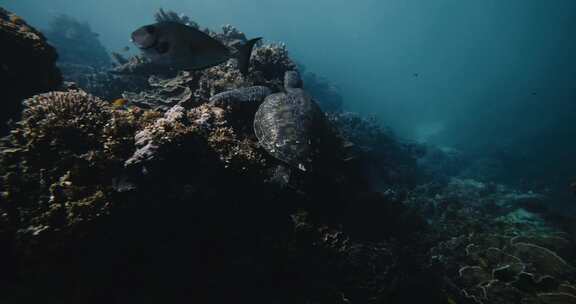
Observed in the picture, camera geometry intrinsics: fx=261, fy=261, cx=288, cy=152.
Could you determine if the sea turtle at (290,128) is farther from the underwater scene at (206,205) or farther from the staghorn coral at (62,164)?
the staghorn coral at (62,164)

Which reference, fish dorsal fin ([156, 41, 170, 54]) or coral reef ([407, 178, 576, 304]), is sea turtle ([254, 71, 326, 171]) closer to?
fish dorsal fin ([156, 41, 170, 54])

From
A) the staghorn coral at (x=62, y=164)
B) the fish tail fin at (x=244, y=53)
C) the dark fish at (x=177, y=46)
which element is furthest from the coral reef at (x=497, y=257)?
the staghorn coral at (x=62, y=164)

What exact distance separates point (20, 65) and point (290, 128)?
5.02 meters

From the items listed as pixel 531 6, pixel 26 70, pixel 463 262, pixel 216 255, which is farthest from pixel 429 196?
pixel 531 6

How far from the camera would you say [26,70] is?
190 inches

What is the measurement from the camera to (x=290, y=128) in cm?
437

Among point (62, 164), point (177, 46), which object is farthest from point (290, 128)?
point (62, 164)

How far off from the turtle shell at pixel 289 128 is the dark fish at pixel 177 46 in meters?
2.13

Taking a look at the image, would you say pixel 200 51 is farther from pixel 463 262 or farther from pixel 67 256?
pixel 463 262

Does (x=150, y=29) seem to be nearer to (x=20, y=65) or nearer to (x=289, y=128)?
(x=289, y=128)

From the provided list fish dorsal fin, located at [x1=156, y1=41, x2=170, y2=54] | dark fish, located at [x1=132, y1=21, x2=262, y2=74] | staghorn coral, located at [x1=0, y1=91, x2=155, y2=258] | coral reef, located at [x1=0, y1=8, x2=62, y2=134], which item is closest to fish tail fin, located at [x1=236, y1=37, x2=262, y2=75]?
dark fish, located at [x1=132, y1=21, x2=262, y2=74]

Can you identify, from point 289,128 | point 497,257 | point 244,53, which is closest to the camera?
point 244,53

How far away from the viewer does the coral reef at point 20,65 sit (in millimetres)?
4504

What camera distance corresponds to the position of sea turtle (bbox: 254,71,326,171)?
4066 millimetres
